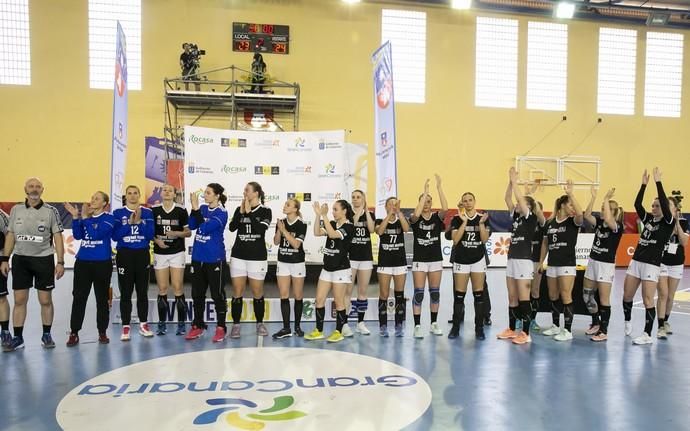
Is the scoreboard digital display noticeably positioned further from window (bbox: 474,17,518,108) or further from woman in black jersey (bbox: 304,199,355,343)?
woman in black jersey (bbox: 304,199,355,343)

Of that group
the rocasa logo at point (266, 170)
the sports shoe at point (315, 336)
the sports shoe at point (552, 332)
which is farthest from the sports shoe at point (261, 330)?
the sports shoe at point (552, 332)

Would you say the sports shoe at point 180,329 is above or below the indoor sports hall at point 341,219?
below

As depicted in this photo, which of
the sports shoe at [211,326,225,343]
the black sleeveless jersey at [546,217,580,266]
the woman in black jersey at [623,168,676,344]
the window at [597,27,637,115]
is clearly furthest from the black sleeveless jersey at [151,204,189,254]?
the window at [597,27,637,115]

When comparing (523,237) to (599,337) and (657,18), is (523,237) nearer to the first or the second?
(599,337)

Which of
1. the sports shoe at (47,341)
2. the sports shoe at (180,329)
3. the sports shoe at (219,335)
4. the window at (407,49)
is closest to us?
the sports shoe at (47,341)

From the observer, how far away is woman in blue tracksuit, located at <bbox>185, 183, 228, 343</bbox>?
5797mm

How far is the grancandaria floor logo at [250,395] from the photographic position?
3.47 meters

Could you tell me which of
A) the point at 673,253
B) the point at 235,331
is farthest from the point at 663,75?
the point at 235,331

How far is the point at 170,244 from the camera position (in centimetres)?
590

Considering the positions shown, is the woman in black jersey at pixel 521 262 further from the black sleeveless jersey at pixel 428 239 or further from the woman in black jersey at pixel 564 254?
the black sleeveless jersey at pixel 428 239

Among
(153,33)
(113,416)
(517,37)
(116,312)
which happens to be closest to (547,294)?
(113,416)

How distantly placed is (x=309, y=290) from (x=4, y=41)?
1215 centimetres

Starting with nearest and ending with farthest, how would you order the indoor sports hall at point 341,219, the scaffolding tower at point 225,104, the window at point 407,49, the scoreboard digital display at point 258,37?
the indoor sports hall at point 341,219
the scaffolding tower at point 225,104
the scoreboard digital display at point 258,37
the window at point 407,49

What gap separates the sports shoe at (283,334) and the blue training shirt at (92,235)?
2209 mm
